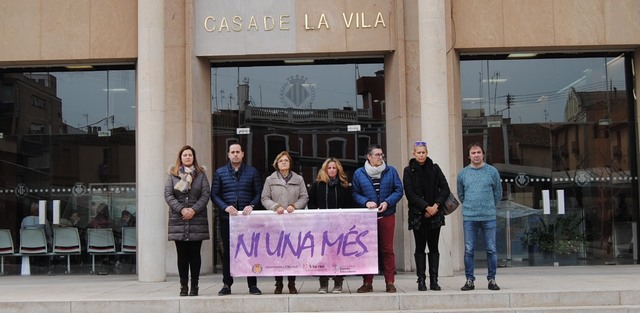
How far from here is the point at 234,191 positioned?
33.3 feet

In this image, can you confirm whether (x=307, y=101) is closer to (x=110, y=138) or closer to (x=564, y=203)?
(x=110, y=138)

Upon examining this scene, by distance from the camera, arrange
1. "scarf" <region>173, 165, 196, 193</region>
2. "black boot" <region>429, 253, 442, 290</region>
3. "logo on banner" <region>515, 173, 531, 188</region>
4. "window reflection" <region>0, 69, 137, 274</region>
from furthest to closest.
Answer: "window reflection" <region>0, 69, 137, 274</region> < "logo on banner" <region>515, 173, 531, 188</region> < "black boot" <region>429, 253, 442, 290</region> < "scarf" <region>173, 165, 196, 193</region>

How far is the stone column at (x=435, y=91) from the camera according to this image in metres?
12.5

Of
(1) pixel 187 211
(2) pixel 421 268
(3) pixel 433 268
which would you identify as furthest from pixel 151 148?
(3) pixel 433 268

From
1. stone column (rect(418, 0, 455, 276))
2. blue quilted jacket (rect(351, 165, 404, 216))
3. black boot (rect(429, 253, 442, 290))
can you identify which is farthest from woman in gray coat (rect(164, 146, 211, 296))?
stone column (rect(418, 0, 455, 276))

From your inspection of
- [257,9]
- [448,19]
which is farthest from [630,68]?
[257,9]

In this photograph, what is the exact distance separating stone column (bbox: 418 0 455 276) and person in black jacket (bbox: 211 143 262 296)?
3559mm

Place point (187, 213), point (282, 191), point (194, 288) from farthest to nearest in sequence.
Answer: point (282, 191) < point (194, 288) < point (187, 213)

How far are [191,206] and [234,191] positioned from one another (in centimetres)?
60

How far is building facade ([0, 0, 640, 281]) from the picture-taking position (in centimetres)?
1403

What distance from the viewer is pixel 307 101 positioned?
15.0 m

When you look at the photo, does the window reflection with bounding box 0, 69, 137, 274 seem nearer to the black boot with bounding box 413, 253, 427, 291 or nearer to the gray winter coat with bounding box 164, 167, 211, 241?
the gray winter coat with bounding box 164, 167, 211, 241

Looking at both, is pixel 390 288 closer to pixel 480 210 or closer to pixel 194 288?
pixel 480 210

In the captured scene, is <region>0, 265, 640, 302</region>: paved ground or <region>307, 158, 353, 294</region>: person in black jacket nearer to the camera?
<region>0, 265, 640, 302</region>: paved ground
